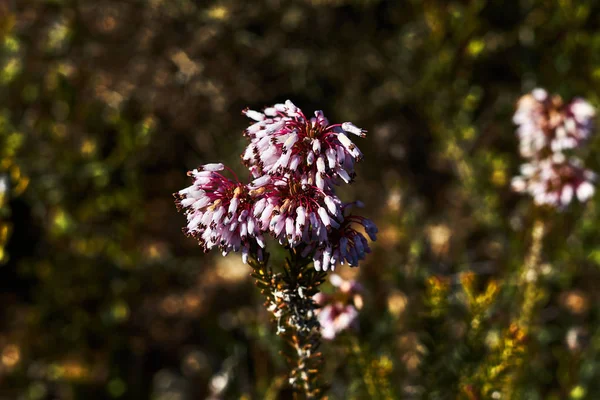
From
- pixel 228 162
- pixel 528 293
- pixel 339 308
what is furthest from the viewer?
pixel 228 162

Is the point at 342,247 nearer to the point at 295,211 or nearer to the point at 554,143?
the point at 295,211

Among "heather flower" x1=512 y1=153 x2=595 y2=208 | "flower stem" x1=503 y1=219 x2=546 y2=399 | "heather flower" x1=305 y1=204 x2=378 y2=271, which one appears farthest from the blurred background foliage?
"heather flower" x1=305 y1=204 x2=378 y2=271

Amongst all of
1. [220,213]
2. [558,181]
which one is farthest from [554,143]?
[220,213]

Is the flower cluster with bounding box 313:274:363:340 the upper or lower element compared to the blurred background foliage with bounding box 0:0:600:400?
lower

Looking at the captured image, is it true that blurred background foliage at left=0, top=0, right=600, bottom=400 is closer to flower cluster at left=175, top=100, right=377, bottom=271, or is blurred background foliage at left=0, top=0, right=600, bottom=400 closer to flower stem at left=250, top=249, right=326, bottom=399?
Answer: flower stem at left=250, top=249, right=326, bottom=399

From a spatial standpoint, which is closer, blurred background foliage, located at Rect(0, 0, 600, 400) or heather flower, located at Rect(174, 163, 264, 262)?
heather flower, located at Rect(174, 163, 264, 262)
